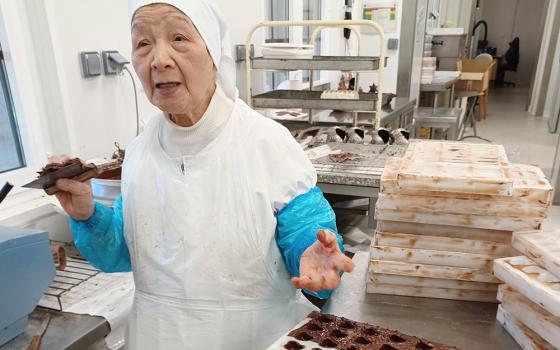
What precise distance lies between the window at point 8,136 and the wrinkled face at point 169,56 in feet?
3.47

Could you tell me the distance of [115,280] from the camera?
1503 mm

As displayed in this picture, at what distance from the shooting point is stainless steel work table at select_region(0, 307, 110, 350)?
114cm

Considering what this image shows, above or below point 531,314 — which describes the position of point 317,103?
above

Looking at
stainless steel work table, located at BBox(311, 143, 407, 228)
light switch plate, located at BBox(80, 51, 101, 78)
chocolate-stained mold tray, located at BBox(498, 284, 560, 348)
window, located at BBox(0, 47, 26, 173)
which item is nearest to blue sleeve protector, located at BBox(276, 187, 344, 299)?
chocolate-stained mold tray, located at BBox(498, 284, 560, 348)

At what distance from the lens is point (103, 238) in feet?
3.49

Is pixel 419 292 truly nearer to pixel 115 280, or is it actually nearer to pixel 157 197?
pixel 157 197

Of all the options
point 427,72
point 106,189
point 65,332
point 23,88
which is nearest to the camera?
point 65,332

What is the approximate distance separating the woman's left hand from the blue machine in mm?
776

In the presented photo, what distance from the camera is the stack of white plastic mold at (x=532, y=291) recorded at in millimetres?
764

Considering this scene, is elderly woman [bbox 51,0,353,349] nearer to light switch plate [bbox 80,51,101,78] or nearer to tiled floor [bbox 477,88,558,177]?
light switch plate [bbox 80,51,101,78]

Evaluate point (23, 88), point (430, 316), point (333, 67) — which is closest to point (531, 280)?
point (430, 316)

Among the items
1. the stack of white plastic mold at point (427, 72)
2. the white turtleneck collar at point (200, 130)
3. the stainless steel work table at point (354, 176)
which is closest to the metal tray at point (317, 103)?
the stainless steel work table at point (354, 176)

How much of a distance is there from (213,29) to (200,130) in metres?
0.24

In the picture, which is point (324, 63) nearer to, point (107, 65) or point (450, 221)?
point (107, 65)
